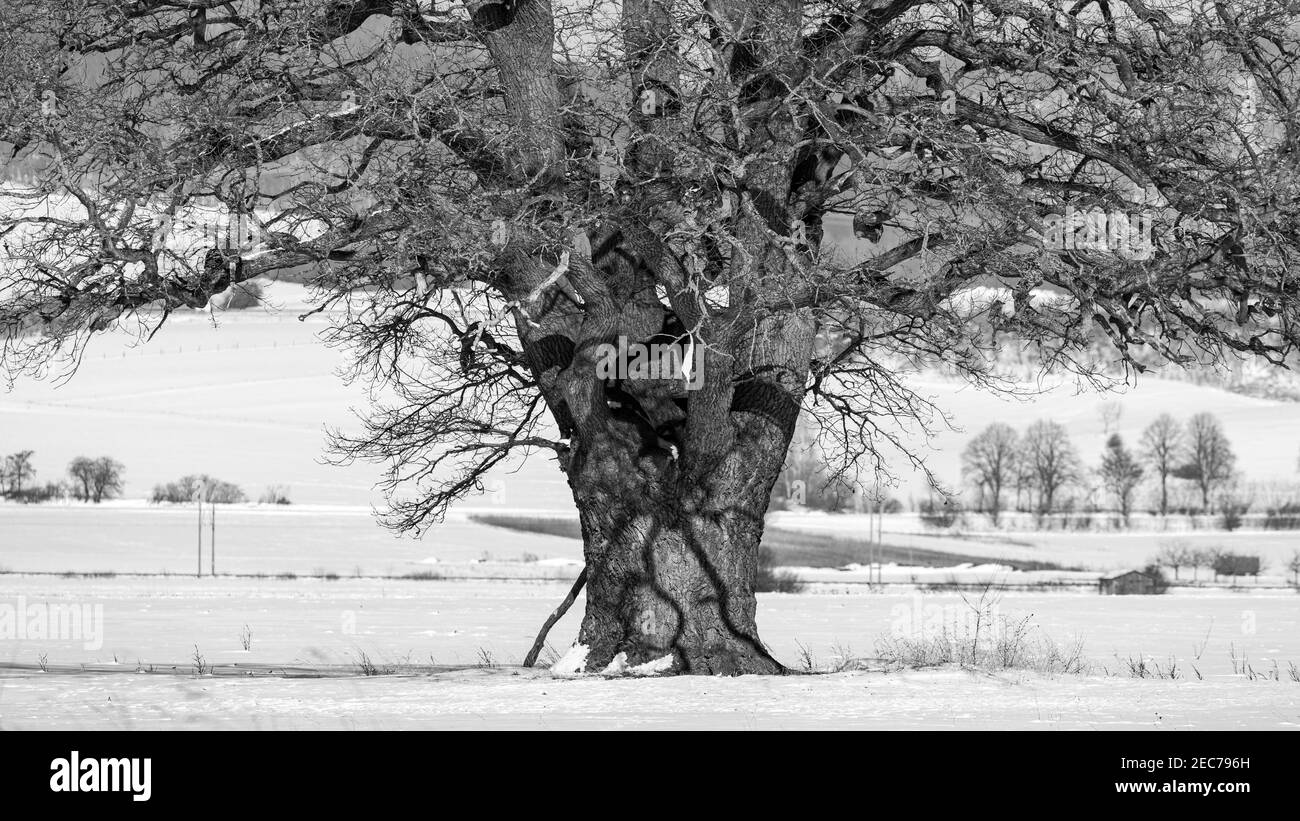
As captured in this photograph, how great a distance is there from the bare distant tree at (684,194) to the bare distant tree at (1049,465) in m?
107

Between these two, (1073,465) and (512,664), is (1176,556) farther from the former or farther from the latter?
(512,664)

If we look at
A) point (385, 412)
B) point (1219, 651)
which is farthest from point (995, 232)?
point (1219, 651)

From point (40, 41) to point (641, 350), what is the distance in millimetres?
→ 6068

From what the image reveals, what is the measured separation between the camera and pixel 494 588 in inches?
2008

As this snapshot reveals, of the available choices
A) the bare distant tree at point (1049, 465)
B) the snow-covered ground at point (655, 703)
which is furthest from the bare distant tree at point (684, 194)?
the bare distant tree at point (1049, 465)

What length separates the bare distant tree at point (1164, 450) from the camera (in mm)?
123812

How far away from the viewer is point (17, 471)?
9588 cm

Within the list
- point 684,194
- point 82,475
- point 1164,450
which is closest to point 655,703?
point 684,194

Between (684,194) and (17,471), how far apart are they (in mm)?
93387

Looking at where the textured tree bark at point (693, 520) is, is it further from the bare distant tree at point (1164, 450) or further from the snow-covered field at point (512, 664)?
the bare distant tree at point (1164, 450)

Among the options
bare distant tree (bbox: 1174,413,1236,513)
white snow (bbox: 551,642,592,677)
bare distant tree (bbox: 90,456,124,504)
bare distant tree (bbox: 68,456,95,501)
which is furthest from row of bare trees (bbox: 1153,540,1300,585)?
bare distant tree (bbox: 68,456,95,501)

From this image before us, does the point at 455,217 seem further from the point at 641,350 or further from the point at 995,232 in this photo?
the point at 995,232

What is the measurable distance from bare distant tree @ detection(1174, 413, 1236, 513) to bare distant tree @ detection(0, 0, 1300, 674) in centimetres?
11418

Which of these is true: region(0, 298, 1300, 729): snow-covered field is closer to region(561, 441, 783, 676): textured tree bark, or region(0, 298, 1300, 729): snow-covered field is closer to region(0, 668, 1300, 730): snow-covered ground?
region(0, 668, 1300, 730): snow-covered ground
